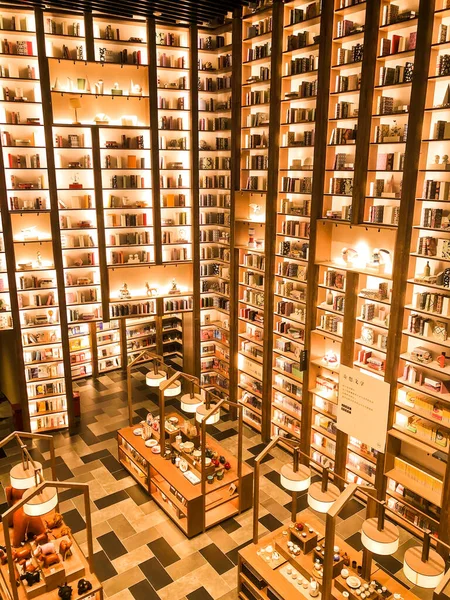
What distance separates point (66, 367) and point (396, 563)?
5.66 metres

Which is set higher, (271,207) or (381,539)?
Result: (271,207)

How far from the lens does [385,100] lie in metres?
5.72

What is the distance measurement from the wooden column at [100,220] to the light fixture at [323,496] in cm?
522

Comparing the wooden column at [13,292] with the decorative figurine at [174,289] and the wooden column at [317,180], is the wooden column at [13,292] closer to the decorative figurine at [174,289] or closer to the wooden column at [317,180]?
the decorative figurine at [174,289]

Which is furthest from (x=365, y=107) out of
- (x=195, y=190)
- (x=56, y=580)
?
(x=56, y=580)

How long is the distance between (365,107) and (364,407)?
3430mm

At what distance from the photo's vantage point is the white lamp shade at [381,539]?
12.6ft

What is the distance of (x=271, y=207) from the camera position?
7.34 meters

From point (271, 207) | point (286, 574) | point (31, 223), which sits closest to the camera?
point (286, 574)

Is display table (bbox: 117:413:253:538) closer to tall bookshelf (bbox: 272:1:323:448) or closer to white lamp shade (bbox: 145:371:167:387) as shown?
white lamp shade (bbox: 145:371:167:387)

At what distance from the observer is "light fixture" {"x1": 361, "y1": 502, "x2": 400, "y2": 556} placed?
384cm

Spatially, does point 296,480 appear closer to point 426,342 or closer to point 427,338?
point 427,338

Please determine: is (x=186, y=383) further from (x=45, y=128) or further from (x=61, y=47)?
(x=61, y=47)

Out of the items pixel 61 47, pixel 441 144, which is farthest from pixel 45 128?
pixel 441 144
